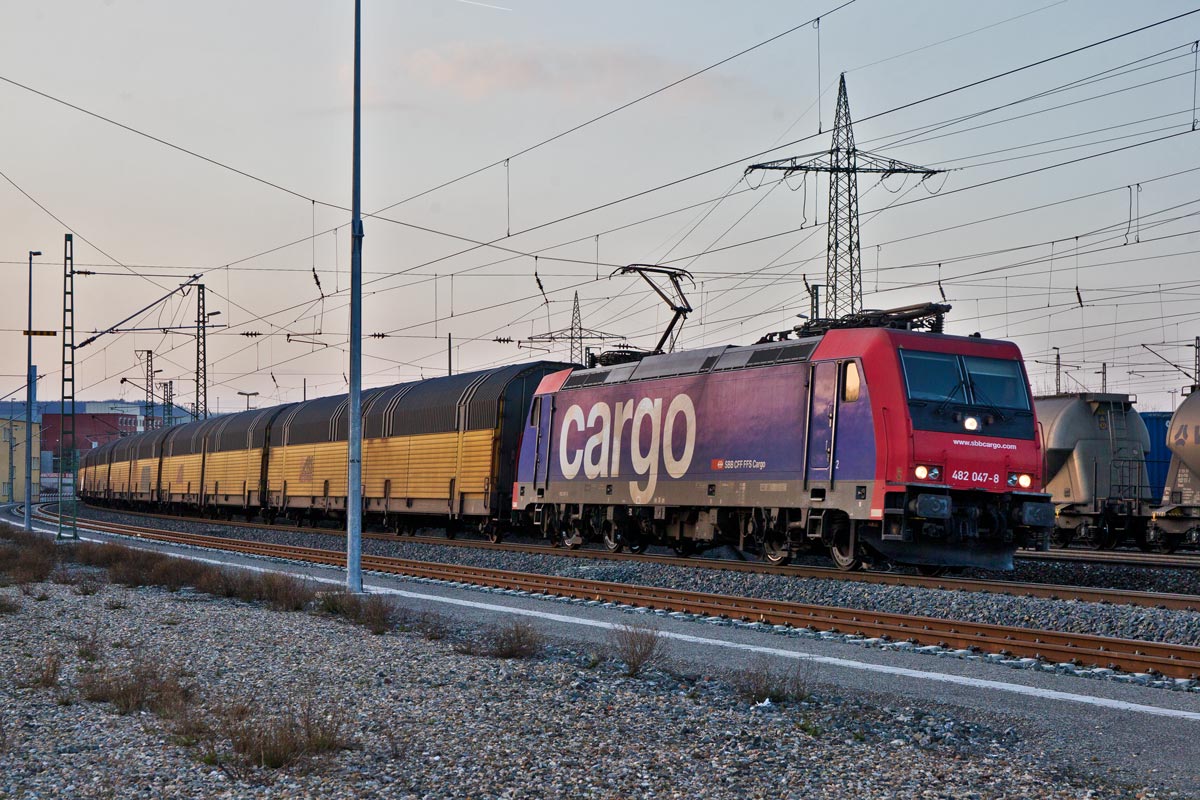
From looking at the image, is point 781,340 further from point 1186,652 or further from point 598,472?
point 1186,652

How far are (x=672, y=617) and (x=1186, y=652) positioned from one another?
631cm

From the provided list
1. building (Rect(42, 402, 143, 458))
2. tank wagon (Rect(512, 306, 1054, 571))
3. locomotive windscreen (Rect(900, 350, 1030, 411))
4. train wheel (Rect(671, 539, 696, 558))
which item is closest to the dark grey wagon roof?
train wheel (Rect(671, 539, 696, 558))

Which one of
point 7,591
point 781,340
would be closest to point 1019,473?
point 781,340

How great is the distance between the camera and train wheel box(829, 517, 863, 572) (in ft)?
60.6

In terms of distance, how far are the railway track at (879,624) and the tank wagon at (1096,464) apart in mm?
15809

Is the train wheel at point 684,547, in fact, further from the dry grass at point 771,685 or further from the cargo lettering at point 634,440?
the dry grass at point 771,685

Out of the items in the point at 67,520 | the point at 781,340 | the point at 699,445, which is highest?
the point at 781,340

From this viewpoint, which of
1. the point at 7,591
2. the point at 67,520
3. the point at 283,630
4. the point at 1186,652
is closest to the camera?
the point at 1186,652

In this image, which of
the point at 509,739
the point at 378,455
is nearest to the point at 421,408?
the point at 378,455

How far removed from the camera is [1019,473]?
17.8 metres

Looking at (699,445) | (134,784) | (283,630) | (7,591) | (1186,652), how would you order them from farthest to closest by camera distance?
(699,445), (7,591), (283,630), (1186,652), (134,784)

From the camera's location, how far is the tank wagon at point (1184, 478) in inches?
1024

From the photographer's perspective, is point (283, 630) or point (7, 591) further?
point (7, 591)

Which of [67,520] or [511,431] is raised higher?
[511,431]
